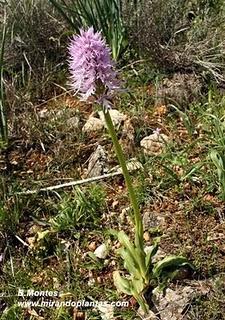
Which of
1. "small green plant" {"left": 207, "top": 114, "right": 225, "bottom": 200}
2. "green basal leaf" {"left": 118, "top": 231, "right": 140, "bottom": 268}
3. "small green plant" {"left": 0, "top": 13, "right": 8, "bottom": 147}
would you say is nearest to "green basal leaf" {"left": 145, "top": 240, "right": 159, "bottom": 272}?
"green basal leaf" {"left": 118, "top": 231, "right": 140, "bottom": 268}

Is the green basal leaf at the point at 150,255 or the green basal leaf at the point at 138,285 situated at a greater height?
the green basal leaf at the point at 150,255

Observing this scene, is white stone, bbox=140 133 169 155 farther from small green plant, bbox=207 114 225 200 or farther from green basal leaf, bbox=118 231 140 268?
green basal leaf, bbox=118 231 140 268

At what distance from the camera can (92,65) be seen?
171 cm

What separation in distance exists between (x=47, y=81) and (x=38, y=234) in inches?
42.0

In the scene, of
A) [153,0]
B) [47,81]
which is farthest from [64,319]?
[153,0]

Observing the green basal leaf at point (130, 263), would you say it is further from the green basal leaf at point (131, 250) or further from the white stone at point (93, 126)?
the white stone at point (93, 126)

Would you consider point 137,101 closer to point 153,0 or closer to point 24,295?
point 153,0

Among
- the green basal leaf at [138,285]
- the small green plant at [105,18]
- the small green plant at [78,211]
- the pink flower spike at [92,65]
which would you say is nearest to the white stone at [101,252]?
the small green plant at [78,211]

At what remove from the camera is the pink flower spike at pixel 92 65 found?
5.64 feet

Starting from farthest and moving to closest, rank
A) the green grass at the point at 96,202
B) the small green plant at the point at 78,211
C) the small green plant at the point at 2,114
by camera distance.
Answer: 1. the small green plant at the point at 2,114
2. the small green plant at the point at 78,211
3. the green grass at the point at 96,202

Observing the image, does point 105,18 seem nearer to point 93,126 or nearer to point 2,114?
point 93,126

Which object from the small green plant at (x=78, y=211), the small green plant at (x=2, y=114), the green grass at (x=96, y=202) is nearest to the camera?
the green grass at (x=96, y=202)

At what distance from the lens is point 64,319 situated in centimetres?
206

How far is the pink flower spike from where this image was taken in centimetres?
172
